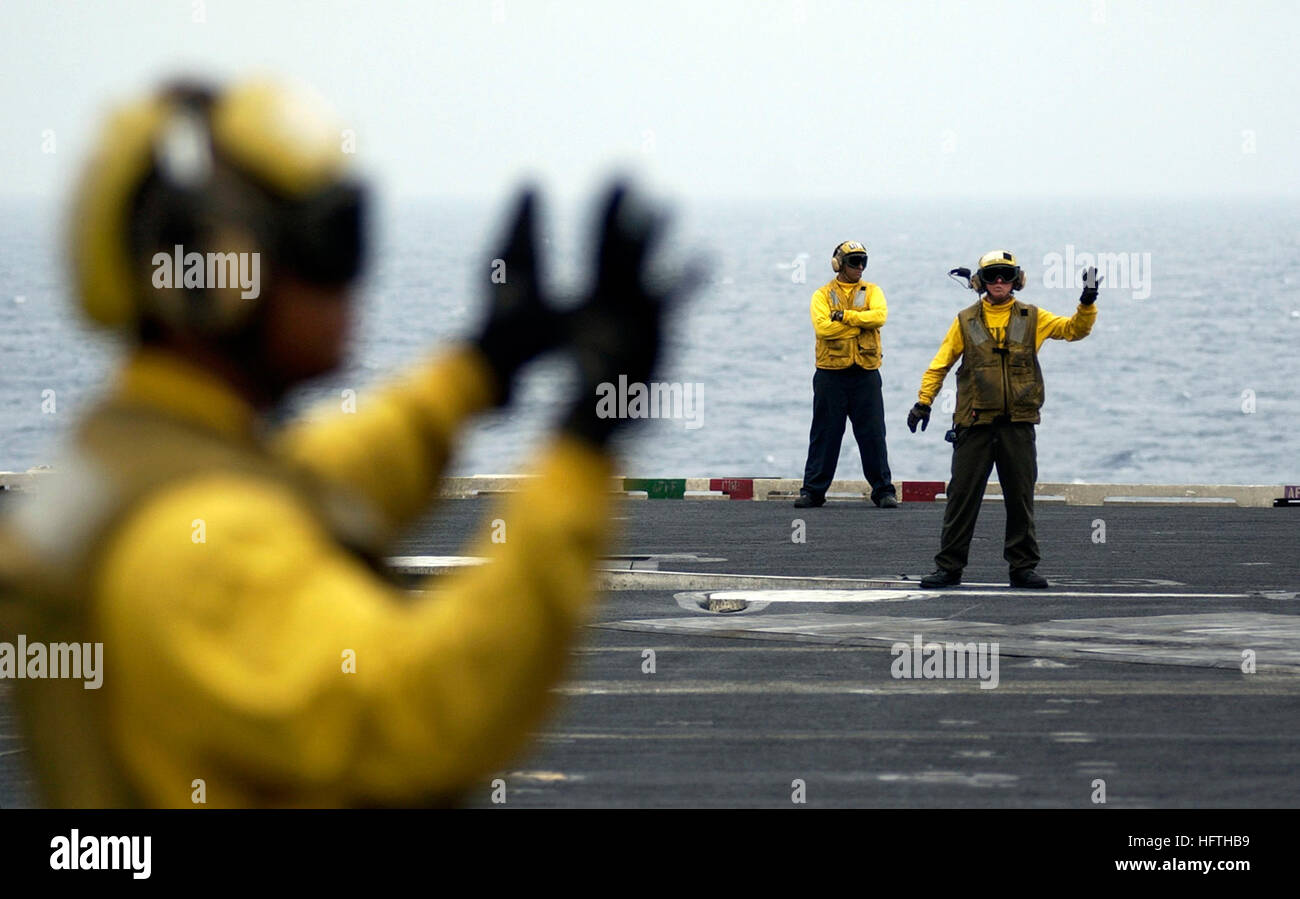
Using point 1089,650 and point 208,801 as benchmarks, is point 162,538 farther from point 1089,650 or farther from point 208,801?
point 1089,650

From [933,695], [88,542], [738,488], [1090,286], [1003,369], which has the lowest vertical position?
[933,695]

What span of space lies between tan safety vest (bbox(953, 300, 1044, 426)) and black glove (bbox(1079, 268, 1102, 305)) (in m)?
0.33

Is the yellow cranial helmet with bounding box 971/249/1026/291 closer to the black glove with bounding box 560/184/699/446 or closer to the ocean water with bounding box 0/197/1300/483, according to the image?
the ocean water with bounding box 0/197/1300/483

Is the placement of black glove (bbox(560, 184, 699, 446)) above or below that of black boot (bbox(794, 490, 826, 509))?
above

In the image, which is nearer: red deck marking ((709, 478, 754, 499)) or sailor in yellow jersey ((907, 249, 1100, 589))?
sailor in yellow jersey ((907, 249, 1100, 589))

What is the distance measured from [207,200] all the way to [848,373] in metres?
16.9

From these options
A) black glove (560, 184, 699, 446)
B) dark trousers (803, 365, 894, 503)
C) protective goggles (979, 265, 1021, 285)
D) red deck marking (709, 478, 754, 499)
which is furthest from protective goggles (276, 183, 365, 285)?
red deck marking (709, 478, 754, 499)

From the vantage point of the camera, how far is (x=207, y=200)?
6.80 feet

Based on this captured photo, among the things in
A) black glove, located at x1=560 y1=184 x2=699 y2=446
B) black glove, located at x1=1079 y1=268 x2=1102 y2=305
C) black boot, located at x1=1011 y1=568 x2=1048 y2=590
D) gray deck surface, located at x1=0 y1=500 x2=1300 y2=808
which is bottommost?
gray deck surface, located at x1=0 y1=500 x2=1300 y2=808

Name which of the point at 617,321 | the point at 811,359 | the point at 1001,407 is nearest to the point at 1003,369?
the point at 1001,407

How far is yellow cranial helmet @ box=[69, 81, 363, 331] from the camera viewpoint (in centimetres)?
208

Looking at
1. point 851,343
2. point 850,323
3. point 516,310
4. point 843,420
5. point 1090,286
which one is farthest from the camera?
point 843,420

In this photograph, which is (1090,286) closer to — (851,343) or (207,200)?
(851,343)

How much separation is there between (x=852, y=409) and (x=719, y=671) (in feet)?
30.5
